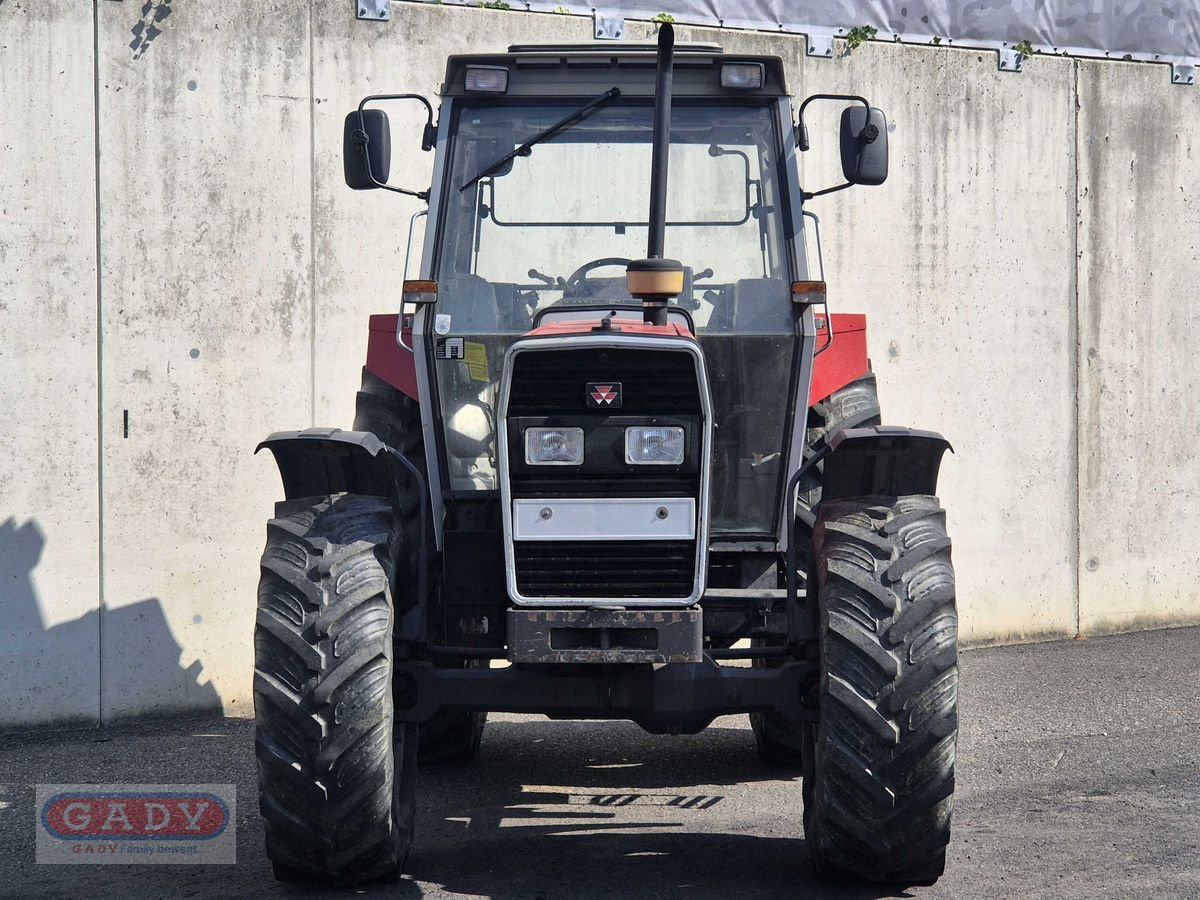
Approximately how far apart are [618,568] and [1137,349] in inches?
245

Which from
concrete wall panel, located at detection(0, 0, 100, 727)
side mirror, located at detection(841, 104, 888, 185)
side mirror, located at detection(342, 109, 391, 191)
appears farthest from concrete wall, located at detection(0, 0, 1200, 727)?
side mirror, located at detection(841, 104, 888, 185)

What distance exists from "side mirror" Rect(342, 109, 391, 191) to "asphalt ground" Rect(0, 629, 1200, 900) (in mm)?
2465

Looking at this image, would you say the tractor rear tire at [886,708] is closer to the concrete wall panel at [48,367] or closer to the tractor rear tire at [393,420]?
the tractor rear tire at [393,420]

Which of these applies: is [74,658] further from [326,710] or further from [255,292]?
[326,710]

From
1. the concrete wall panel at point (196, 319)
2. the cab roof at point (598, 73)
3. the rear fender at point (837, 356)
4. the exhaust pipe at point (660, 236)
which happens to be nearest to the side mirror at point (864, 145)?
the cab roof at point (598, 73)

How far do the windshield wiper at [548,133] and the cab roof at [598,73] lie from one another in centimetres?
9

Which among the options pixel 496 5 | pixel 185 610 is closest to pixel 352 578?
pixel 185 610

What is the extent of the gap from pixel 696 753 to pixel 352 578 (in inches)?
119

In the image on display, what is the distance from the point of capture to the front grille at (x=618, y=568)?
4695 mm

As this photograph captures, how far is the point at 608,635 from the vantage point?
4617 mm

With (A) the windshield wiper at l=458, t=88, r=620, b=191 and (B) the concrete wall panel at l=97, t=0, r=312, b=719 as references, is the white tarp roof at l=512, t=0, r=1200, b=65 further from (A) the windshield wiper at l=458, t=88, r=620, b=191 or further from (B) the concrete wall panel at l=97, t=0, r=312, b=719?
(A) the windshield wiper at l=458, t=88, r=620, b=191

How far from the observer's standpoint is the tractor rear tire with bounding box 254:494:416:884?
443 centimetres

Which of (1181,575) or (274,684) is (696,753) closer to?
(274,684)

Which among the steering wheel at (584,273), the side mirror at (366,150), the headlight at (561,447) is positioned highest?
the side mirror at (366,150)
